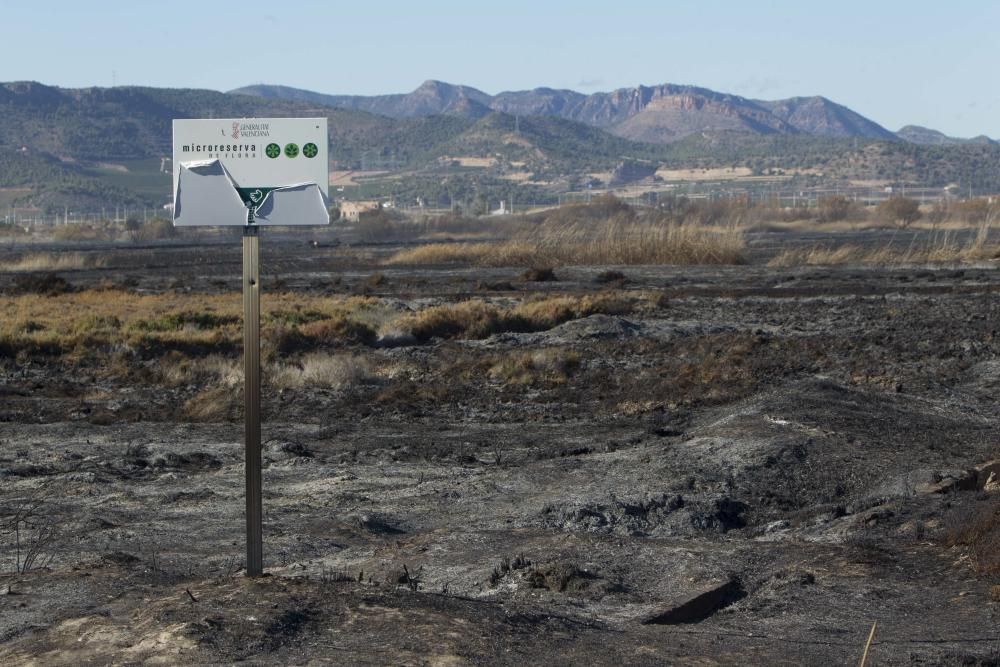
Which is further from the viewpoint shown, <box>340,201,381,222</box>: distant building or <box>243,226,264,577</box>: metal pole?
<box>340,201,381,222</box>: distant building

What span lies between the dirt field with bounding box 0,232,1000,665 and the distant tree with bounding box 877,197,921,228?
94.0 m

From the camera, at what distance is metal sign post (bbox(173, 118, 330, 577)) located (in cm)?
868

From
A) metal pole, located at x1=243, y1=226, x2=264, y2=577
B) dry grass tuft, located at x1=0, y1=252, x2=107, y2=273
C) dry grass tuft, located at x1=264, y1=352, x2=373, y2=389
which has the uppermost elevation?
metal pole, located at x1=243, y1=226, x2=264, y2=577

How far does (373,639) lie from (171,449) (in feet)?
33.0

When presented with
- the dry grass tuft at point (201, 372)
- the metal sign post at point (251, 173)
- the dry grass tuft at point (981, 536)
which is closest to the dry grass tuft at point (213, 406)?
the dry grass tuft at point (201, 372)

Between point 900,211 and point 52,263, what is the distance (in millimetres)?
77929

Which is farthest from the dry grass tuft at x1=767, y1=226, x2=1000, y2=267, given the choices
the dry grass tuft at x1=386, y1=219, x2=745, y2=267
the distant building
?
the distant building

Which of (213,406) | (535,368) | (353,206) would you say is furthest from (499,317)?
(353,206)

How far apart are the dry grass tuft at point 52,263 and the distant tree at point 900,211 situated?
2831 inches

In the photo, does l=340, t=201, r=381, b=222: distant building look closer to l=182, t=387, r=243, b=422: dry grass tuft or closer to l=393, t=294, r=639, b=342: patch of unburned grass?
l=393, t=294, r=639, b=342: patch of unburned grass

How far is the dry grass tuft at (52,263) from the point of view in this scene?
6556 centimetres

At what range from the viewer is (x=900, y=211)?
12344 cm

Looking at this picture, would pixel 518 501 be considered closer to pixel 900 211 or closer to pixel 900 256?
pixel 900 256

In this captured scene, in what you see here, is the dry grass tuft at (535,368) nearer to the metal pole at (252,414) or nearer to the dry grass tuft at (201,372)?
the dry grass tuft at (201,372)
